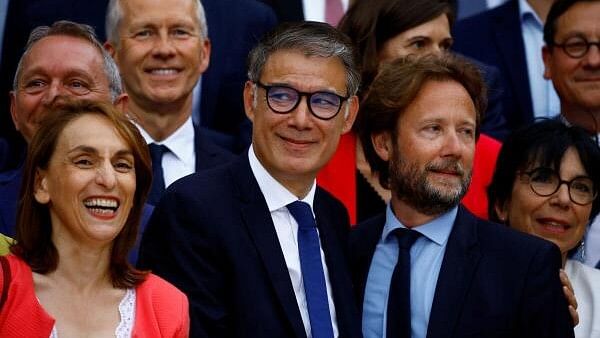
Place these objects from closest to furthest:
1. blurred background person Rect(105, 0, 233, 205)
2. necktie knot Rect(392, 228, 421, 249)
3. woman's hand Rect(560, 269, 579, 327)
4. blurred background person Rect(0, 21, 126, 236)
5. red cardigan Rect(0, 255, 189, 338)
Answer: red cardigan Rect(0, 255, 189, 338) → necktie knot Rect(392, 228, 421, 249) → woman's hand Rect(560, 269, 579, 327) → blurred background person Rect(0, 21, 126, 236) → blurred background person Rect(105, 0, 233, 205)

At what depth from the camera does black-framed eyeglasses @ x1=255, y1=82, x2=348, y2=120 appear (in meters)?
4.69

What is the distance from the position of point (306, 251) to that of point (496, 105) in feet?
7.79

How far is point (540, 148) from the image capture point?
18.5ft

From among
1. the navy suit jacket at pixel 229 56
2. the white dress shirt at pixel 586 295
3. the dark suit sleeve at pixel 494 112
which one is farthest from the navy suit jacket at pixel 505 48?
the white dress shirt at pixel 586 295

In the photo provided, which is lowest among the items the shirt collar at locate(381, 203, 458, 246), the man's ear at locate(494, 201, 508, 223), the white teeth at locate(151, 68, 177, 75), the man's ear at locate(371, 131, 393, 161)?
the man's ear at locate(494, 201, 508, 223)

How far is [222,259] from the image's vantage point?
14.6 feet

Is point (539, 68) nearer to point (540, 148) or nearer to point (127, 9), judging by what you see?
point (540, 148)

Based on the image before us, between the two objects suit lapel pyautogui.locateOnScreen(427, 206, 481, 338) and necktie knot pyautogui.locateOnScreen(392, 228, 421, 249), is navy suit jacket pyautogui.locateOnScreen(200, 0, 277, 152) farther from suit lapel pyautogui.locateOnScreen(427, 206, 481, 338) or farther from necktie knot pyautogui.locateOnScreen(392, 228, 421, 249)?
suit lapel pyautogui.locateOnScreen(427, 206, 481, 338)

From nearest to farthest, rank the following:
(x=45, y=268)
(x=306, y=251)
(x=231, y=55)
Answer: (x=45, y=268) → (x=306, y=251) → (x=231, y=55)

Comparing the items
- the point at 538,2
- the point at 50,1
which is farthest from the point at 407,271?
the point at 538,2

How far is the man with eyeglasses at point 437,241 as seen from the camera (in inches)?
187

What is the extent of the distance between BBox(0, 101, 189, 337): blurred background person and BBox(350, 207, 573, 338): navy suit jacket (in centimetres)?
96

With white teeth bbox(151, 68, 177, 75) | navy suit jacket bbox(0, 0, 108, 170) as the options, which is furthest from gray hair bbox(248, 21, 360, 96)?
navy suit jacket bbox(0, 0, 108, 170)

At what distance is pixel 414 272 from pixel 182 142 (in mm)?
1503
